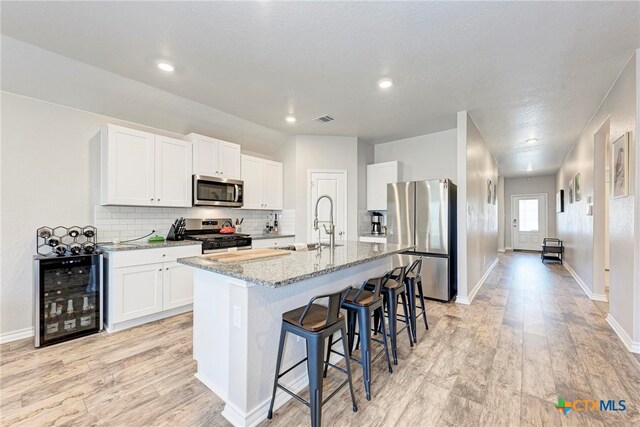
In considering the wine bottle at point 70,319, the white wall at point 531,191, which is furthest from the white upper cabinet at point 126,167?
the white wall at point 531,191

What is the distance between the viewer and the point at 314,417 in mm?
1553

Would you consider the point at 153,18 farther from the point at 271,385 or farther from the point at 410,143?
the point at 410,143

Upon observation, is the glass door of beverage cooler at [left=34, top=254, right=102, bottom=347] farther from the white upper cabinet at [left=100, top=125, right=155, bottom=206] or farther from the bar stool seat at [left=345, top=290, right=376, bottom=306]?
the bar stool seat at [left=345, top=290, right=376, bottom=306]

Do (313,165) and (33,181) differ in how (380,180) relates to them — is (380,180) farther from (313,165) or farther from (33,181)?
(33,181)

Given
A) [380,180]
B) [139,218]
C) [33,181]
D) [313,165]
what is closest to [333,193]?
[313,165]

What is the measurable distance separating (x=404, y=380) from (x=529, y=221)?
35.0 feet

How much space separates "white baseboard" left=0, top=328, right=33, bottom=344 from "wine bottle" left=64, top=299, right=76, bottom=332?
0.45m

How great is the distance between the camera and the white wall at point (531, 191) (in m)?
9.66

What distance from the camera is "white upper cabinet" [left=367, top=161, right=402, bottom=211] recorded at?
16.9ft

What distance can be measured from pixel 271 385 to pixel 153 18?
2.80 metres

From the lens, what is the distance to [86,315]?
292 cm

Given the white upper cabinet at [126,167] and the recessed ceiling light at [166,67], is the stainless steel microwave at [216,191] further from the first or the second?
the recessed ceiling light at [166,67]

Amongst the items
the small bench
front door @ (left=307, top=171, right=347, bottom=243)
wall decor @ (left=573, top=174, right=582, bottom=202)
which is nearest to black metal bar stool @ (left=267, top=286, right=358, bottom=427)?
front door @ (left=307, top=171, right=347, bottom=243)

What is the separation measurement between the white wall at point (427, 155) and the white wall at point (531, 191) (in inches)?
291
